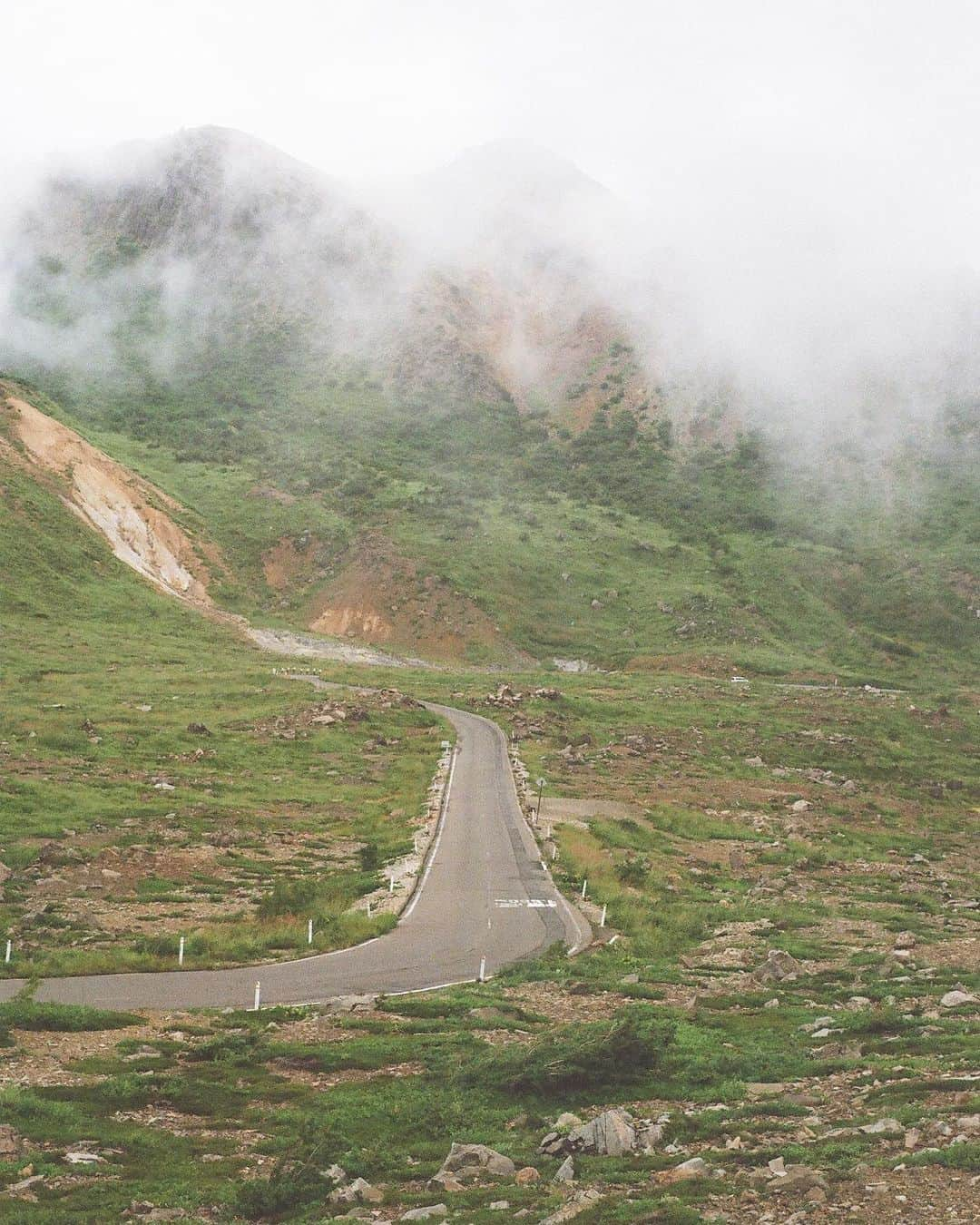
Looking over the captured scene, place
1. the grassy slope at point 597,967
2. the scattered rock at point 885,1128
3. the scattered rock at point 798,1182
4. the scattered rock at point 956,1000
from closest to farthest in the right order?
the scattered rock at point 798,1182 < the scattered rock at point 885,1128 < the grassy slope at point 597,967 < the scattered rock at point 956,1000

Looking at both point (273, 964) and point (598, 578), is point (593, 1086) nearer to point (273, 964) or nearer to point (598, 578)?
point (273, 964)

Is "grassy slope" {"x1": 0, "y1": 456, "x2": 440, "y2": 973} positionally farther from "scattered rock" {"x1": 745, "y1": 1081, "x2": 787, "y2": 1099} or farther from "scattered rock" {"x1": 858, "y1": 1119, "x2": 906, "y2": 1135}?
"scattered rock" {"x1": 858, "y1": 1119, "x2": 906, "y2": 1135}

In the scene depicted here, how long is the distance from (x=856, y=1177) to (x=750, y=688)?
83.3 metres

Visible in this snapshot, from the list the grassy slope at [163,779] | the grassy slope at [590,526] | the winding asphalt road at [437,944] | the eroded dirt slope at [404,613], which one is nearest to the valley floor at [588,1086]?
the winding asphalt road at [437,944]

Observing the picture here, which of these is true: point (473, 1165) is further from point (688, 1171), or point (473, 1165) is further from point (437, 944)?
point (437, 944)

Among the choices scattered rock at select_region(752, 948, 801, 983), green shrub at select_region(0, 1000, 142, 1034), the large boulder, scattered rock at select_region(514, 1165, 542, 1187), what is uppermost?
scattered rock at select_region(514, 1165, 542, 1187)

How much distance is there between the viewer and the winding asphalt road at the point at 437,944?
2175cm

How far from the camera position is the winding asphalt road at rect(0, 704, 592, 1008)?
21.8m

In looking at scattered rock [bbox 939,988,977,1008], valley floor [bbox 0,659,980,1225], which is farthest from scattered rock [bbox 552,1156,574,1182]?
scattered rock [bbox 939,988,977,1008]

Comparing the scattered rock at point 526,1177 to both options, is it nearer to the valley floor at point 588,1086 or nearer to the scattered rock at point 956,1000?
the valley floor at point 588,1086

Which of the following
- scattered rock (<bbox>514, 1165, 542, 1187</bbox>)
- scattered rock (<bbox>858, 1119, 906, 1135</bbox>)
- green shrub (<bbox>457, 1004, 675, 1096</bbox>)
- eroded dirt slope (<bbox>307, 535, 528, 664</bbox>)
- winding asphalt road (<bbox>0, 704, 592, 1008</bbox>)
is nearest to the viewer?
scattered rock (<bbox>514, 1165, 542, 1187</bbox>)

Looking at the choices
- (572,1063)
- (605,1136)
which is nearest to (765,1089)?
(572,1063)

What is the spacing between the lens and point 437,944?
88.5ft

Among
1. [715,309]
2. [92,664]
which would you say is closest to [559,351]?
[715,309]
